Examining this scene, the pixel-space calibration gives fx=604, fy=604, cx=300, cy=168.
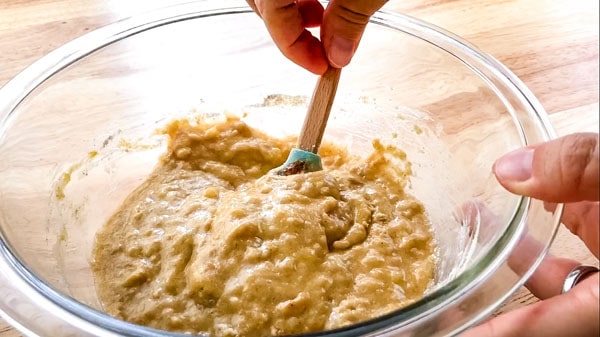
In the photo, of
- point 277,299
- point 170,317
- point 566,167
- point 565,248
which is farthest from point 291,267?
point 565,248

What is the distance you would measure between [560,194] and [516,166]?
0.27 ft

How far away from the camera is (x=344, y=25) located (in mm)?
991

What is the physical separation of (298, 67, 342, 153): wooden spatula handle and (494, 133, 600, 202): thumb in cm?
38

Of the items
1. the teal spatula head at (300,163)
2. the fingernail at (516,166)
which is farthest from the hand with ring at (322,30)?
the fingernail at (516,166)

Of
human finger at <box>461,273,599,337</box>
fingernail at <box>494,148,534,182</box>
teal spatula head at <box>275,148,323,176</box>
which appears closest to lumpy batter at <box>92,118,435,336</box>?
teal spatula head at <box>275,148,323,176</box>

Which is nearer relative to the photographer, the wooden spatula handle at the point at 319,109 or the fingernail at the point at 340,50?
the fingernail at the point at 340,50

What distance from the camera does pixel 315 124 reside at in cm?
117

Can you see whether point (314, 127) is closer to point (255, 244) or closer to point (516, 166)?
point (255, 244)

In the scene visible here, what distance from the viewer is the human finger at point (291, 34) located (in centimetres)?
105

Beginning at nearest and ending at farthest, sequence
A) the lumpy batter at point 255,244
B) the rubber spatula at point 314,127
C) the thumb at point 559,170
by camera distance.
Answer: the thumb at point 559,170 < the lumpy batter at point 255,244 < the rubber spatula at point 314,127

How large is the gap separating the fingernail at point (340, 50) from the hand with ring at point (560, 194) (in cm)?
32

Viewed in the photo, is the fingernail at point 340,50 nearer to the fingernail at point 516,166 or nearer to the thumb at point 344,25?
the thumb at point 344,25

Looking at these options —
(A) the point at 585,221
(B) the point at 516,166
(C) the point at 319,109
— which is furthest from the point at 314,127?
(A) the point at 585,221

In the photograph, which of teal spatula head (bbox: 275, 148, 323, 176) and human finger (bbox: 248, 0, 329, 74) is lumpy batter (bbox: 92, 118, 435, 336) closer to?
teal spatula head (bbox: 275, 148, 323, 176)
